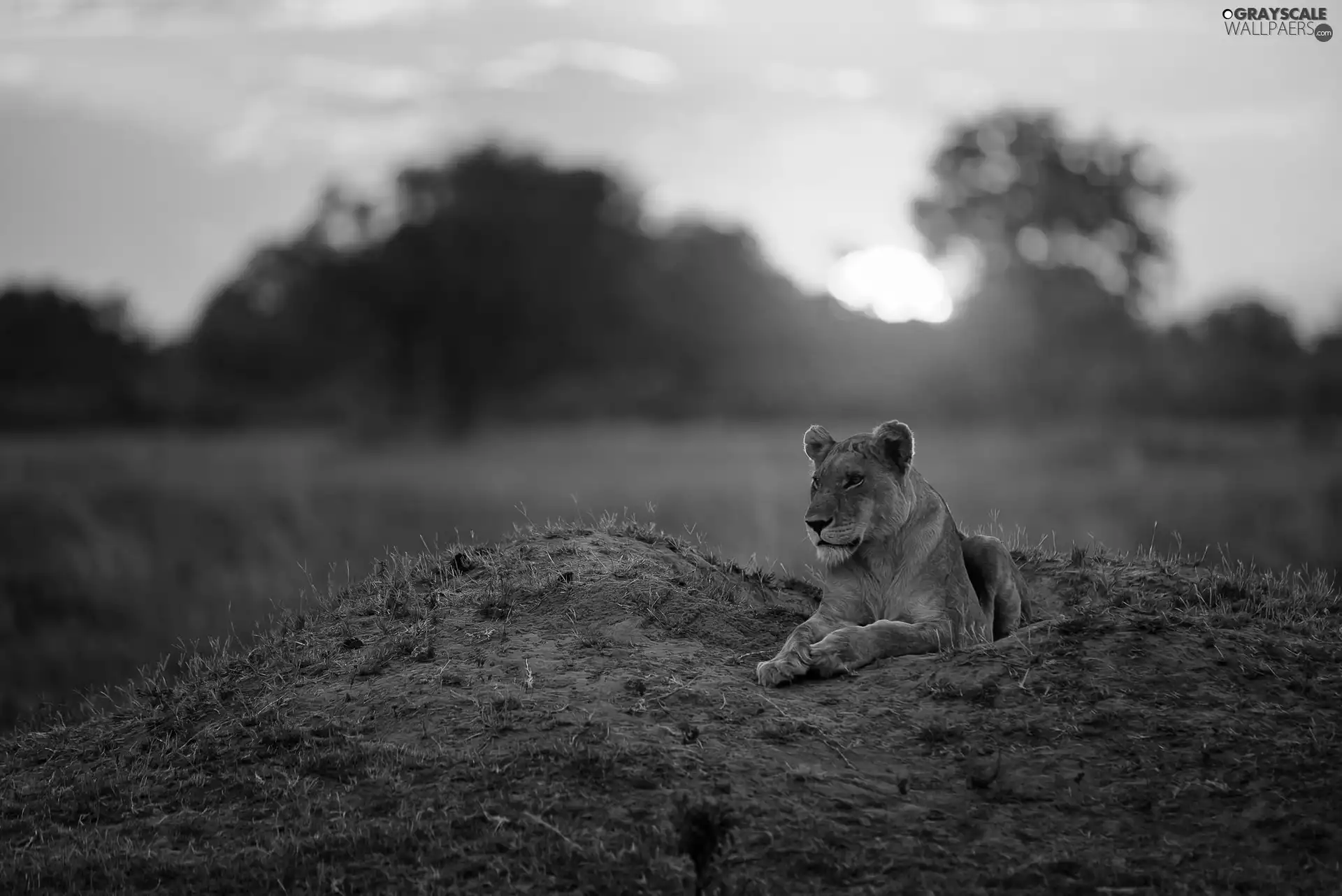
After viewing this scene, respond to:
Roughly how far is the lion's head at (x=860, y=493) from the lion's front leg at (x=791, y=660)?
58 centimetres

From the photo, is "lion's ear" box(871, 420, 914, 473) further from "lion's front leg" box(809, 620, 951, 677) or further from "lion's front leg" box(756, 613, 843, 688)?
"lion's front leg" box(756, 613, 843, 688)

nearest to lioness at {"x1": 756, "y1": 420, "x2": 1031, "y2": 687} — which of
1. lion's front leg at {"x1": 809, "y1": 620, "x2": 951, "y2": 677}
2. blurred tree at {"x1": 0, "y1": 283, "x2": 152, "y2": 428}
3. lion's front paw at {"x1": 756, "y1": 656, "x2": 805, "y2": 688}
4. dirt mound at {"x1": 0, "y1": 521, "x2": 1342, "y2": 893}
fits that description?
lion's front leg at {"x1": 809, "y1": 620, "x2": 951, "y2": 677}

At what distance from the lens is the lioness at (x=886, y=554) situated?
867 centimetres

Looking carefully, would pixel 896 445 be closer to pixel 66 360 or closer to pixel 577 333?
pixel 577 333

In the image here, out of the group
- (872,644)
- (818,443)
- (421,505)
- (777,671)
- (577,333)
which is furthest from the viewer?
(577,333)

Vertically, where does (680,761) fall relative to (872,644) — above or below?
below

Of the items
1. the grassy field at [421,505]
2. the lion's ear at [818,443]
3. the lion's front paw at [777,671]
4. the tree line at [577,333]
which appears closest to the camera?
the lion's front paw at [777,671]

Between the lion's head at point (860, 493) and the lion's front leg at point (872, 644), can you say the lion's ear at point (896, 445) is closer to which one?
the lion's head at point (860, 493)

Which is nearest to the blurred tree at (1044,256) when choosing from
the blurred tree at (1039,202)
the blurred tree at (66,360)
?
the blurred tree at (1039,202)

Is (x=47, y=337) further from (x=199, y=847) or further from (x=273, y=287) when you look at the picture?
(x=199, y=847)

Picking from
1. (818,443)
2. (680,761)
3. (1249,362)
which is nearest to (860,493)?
(818,443)

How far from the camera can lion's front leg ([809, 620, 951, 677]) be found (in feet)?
26.9

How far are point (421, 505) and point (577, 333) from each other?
2014 cm

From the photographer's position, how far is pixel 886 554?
29.5ft
